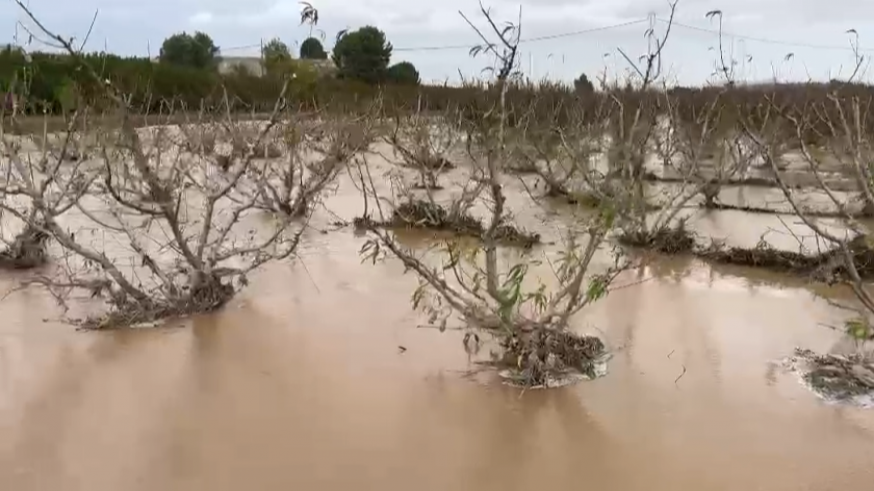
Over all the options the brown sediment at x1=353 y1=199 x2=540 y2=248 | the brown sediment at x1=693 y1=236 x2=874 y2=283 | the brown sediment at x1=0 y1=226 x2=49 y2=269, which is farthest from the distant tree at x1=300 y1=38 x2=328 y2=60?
the brown sediment at x1=693 y1=236 x2=874 y2=283

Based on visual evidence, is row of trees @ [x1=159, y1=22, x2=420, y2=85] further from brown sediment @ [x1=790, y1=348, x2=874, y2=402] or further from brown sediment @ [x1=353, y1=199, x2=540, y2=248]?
brown sediment @ [x1=790, y1=348, x2=874, y2=402]

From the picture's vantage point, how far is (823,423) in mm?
5105

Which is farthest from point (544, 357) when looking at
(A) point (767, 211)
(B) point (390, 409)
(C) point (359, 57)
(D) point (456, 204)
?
(C) point (359, 57)

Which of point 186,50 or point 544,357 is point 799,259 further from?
point 186,50

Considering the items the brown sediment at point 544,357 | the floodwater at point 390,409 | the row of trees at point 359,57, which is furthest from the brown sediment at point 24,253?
the row of trees at point 359,57

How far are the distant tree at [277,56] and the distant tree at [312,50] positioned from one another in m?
0.17

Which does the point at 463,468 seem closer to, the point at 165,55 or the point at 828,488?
the point at 828,488

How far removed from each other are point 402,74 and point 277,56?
17.4m

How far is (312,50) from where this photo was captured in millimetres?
A: 8055

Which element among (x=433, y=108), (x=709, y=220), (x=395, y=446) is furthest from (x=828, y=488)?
(x=433, y=108)

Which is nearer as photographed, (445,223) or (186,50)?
(445,223)

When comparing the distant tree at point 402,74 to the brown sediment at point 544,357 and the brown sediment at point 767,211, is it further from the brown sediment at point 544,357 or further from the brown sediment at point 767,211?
the brown sediment at point 544,357

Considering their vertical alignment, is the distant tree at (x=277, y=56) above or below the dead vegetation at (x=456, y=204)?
above

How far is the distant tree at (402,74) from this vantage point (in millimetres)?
24233
